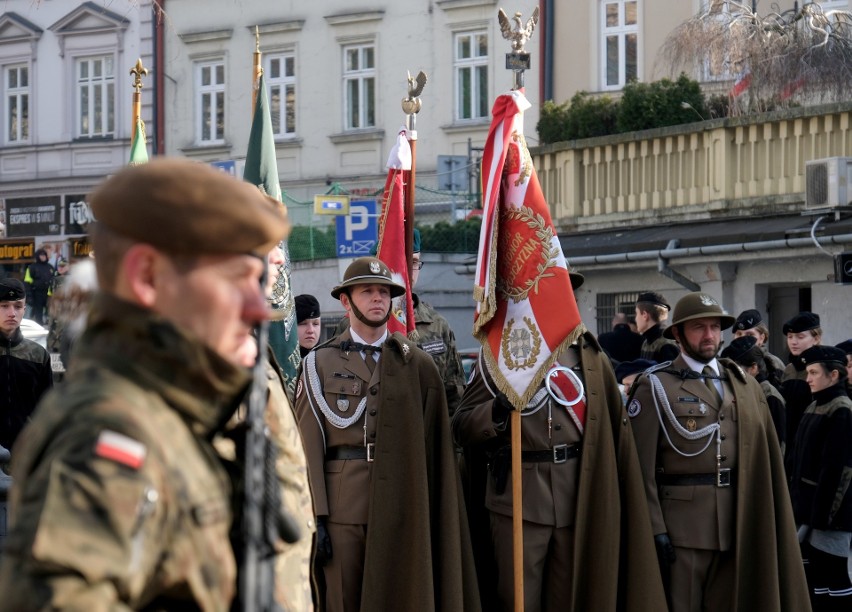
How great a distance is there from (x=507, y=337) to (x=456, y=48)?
21068 mm

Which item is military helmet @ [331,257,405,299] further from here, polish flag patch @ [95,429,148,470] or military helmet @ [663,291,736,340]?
polish flag patch @ [95,429,148,470]

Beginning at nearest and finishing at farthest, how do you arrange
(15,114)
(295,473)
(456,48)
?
(295,473), (456,48), (15,114)

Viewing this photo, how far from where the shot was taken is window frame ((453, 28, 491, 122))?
90.6 feet

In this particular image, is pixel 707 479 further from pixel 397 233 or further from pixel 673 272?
pixel 673 272

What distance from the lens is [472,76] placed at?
91.1 feet

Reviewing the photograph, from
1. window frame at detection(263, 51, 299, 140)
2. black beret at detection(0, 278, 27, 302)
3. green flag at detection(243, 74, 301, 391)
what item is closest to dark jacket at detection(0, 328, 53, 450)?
black beret at detection(0, 278, 27, 302)

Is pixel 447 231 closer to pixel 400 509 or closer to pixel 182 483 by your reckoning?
pixel 400 509

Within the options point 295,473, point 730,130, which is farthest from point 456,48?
point 295,473

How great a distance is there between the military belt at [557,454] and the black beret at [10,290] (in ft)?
12.0

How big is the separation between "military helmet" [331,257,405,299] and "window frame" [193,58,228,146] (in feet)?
76.9

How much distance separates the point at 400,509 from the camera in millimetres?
7254

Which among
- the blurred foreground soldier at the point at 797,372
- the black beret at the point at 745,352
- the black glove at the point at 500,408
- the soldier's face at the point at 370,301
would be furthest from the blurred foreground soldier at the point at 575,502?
the blurred foreground soldier at the point at 797,372

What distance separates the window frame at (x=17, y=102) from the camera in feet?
109

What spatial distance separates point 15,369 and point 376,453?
304 centimetres
